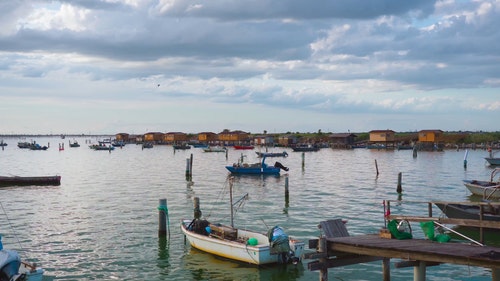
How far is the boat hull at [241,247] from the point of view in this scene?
2145 centimetres

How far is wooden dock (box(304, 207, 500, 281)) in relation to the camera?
1278 centimetres

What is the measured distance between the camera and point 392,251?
45.9 feet

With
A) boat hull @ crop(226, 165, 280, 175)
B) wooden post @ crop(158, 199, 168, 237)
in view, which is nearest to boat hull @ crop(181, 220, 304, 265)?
wooden post @ crop(158, 199, 168, 237)

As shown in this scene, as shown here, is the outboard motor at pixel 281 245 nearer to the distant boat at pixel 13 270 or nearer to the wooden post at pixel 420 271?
the wooden post at pixel 420 271

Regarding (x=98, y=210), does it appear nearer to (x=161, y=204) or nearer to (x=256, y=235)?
(x=161, y=204)

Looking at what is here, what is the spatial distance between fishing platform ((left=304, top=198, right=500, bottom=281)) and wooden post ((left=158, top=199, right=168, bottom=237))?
1296cm

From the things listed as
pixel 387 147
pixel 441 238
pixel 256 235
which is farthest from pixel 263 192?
pixel 387 147

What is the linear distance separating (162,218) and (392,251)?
15.9 meters

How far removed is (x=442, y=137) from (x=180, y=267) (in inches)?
6247

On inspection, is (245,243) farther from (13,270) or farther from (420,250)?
(420,250)

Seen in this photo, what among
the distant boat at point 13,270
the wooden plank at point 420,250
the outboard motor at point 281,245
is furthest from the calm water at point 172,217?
the wooden plank at point 420,250

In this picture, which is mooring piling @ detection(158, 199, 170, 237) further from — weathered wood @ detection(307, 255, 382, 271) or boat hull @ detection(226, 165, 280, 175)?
boat hull @ detection(226, 165, 280, 175)

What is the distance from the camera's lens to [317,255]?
591 inches

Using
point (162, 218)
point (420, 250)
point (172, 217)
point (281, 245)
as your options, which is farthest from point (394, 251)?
point (172, 217)
